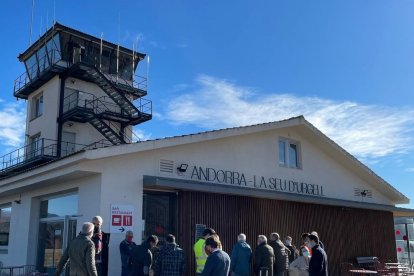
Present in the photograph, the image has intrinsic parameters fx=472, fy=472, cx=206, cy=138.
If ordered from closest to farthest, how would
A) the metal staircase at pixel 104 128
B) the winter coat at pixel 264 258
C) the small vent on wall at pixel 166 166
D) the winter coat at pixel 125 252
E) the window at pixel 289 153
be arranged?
the winter coat at pixel 264 258 < the winter coat at pixel 125 252 < the small vent on wall at pixel 166 166 < the window at pixel 289 153 < the metal staircase at pixel 104 128

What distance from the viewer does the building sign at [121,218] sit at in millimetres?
12074

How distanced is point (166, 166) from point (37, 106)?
59.9 ft

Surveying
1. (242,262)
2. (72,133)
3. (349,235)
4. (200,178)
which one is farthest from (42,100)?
(242,262)

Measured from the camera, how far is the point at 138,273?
9.83m

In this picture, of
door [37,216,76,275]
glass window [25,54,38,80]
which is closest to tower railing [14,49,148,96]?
glass window [25,54,38,80]

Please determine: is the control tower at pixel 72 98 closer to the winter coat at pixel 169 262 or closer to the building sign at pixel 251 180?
the building sign at pixel 251 180

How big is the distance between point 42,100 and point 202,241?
71.5 feet

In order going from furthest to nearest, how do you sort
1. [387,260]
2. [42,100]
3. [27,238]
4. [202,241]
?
[42,100], [387,260], [27,238], [202,241]

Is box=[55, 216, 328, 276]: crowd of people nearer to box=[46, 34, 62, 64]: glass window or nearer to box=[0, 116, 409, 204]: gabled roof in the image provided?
box=[0, 116, 409, 204]: gabled roof

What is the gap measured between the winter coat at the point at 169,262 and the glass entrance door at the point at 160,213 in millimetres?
3506

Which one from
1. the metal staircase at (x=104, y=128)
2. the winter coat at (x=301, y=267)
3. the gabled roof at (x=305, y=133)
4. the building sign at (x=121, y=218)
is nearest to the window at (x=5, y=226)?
the metal staircase at (x=104, y=128)

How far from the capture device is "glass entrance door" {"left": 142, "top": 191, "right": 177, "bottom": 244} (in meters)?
13.1

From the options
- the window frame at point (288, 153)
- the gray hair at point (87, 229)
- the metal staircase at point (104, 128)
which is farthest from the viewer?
the metal staircase at point (104, 128)

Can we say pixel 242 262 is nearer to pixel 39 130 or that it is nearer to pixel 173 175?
pixel 173 175
